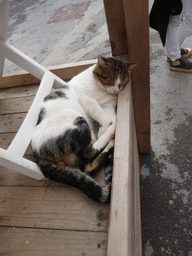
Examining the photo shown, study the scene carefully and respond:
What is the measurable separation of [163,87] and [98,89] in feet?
4.28

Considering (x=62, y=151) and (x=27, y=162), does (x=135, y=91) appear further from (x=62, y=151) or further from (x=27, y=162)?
(x=27, y=162)

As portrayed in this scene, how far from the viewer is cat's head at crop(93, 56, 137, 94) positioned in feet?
4.29

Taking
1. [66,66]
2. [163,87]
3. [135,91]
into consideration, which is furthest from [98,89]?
[163,87]

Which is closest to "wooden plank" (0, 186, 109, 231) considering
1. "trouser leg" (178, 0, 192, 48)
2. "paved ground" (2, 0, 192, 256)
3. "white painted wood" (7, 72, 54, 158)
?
"white painted wood" (7, 72, 54, 158)

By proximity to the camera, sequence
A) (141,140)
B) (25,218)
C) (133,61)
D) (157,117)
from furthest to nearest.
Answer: (157,117), (141,140), (133,61), (25,218)

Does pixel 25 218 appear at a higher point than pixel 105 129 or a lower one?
lower

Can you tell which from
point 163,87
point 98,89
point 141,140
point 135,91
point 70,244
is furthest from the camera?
point 163,87

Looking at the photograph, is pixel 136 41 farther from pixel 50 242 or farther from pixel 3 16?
pixel 50 242

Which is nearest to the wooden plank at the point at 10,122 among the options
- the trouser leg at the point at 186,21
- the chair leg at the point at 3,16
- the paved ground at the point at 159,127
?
the chair leg at the point at 3,16

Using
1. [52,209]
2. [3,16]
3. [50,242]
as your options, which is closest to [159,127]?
[52,209]

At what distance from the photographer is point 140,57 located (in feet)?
3.83

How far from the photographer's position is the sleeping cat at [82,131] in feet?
3.45

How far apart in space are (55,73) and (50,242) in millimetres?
1528

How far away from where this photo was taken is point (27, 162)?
1080 mm
